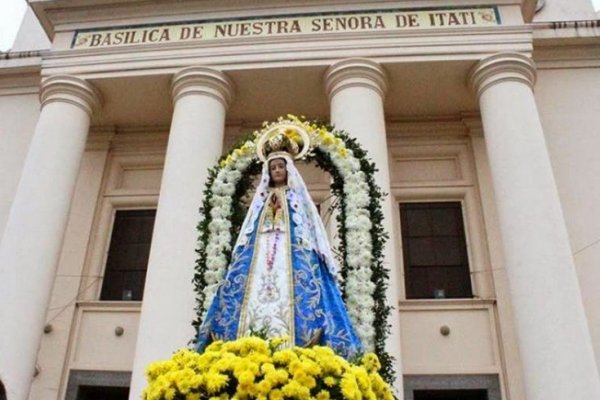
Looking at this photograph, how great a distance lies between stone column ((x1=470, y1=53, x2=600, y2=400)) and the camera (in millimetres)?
8477

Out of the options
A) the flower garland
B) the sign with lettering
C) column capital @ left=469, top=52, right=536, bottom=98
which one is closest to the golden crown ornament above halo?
the flower garland

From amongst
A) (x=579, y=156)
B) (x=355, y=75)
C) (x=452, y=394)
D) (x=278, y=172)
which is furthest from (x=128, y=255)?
(x=579, y=156)

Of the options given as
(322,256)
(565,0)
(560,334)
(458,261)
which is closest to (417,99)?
(458,261)

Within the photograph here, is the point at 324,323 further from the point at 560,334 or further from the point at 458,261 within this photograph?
the point at 458,261

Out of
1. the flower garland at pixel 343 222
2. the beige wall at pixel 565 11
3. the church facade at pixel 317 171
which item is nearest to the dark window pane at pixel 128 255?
the church facade at pixel 317 171

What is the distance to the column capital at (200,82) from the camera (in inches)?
458

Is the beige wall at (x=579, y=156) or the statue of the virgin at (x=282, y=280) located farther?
the beige wall at (x=579, y=156)

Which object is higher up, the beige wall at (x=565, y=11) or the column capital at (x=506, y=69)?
the beige wall at (x=565, y=11)

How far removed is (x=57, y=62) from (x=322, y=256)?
30.5 feet

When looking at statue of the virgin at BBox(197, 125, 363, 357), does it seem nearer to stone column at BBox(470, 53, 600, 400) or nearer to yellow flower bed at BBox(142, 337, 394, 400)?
yellow flower bed at BBox(142, 337, 394, 400)

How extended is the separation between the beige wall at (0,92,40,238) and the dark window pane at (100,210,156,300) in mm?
2216

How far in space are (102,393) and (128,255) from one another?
8.99ft

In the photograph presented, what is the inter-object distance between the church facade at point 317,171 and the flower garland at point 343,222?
126 inches

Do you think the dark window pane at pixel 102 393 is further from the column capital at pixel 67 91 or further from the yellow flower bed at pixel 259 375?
the yellow flower bed at pixel 259 375
